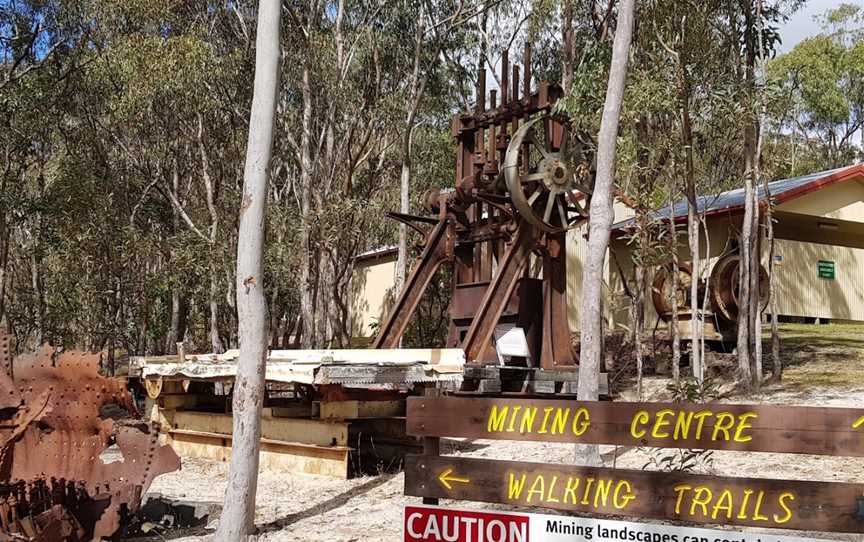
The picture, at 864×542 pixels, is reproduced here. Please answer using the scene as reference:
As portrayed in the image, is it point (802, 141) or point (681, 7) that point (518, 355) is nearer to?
point (681, 7)

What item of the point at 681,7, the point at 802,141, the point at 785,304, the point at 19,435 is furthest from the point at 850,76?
the point at 19,435

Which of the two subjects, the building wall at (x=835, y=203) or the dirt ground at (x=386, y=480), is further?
the building wall at (x=835, y=203)

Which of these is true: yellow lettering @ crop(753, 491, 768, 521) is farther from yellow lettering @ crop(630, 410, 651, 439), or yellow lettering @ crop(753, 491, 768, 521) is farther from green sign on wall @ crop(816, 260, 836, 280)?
green sign on wall @ crop(816, 260, 836, 280)

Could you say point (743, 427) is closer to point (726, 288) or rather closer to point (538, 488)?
point (538, 488)

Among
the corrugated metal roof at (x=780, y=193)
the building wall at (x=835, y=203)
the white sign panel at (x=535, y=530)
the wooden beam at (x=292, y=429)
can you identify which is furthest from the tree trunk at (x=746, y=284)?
the white sign panel at (x=535, y=530)

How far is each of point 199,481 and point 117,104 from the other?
48.1 ft

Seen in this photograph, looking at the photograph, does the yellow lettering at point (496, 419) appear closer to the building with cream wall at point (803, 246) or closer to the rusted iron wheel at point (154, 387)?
the rusted iron wheel at point (154, 387)

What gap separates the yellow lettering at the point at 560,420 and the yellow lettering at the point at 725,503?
0.80 meters

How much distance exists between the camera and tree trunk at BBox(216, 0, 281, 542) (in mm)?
7285

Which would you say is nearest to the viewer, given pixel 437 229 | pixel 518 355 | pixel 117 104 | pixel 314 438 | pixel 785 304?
pixel 314 438

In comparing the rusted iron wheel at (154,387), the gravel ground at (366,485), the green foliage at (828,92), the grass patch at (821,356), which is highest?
the green foliage at (828,92)

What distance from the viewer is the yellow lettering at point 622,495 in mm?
4539

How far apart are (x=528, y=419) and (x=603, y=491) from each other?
508 mm

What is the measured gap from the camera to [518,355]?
11.8m
